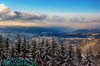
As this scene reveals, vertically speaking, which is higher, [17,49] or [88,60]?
[17,49]

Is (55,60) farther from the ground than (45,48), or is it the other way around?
(45,48)

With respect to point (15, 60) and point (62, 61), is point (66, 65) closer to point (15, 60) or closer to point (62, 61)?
point (62, 61)

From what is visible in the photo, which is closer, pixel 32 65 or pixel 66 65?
pixel 66 65

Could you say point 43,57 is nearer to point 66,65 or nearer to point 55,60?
point 55,60

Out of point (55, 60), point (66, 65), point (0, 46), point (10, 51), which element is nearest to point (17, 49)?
point (10, 51)

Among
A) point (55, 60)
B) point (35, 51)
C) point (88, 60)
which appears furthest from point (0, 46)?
point (88, 60)

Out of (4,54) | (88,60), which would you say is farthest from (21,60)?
(88,60)

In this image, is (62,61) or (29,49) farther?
(29,49)
